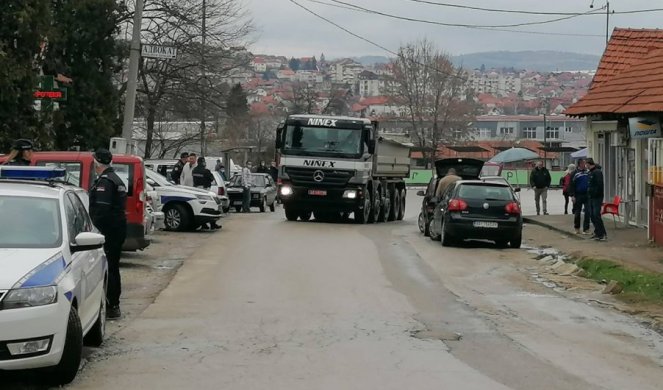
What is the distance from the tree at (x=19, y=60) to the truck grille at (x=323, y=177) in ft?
29.6

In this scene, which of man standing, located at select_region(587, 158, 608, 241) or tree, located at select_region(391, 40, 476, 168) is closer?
man standing, located at select_region(587, 158, 608, 241)

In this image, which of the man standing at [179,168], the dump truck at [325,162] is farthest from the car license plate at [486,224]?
the man standing at [179,168]

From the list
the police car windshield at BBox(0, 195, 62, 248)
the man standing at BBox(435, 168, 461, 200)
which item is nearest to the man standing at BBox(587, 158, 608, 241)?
the man standing at BBox(435, 168, 461, 200)

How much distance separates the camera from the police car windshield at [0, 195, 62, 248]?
343 inches

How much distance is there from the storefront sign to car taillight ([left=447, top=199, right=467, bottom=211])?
4966mm

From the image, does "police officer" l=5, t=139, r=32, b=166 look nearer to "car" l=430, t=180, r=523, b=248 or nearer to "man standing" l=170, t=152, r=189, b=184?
"car" l=430, t=180, r=523, b=248

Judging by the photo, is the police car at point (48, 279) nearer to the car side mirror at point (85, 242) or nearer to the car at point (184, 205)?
the car side mirror at point (85, 242)

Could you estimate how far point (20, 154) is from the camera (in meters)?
14.2

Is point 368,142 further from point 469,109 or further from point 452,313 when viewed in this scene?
point 469,109

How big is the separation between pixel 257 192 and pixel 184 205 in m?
18.1

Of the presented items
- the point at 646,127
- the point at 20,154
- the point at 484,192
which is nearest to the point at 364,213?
the point at 484,192

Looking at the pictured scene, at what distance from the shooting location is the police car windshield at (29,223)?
8.72 meters

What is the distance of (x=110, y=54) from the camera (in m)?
32.4

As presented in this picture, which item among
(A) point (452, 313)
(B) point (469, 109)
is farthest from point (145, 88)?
(B) point (469, 109)
